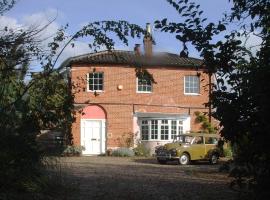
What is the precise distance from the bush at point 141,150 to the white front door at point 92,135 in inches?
98.2

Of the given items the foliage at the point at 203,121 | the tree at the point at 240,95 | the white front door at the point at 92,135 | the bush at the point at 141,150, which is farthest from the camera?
the foliage at the point at 203,121

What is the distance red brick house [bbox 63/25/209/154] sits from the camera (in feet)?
116

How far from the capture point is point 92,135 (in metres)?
35.3

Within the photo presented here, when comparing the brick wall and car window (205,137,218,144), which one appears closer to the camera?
car window (205,137,218,144)

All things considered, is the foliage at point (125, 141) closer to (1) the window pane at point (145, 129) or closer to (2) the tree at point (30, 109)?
(1) the window pane at point (145, 129)

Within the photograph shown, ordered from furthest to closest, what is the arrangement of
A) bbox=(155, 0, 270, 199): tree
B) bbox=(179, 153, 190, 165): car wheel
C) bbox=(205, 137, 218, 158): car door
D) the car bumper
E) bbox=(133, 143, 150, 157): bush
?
bbox=(133, 143, 150, 157): bush, bbox=(205, 137, 218, 158): car door, bbox=(179, 153, 190, 165): car wheel, the car bumper, bbox=(155, 0, 270, 199): tree

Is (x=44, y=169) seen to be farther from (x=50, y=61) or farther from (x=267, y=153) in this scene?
(x=267, y=153)

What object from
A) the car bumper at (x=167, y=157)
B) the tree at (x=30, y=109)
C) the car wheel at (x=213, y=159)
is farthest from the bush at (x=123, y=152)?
the tree at (x=30, y=109)

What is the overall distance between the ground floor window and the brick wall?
0.79 metres

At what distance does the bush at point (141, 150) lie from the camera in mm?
34906

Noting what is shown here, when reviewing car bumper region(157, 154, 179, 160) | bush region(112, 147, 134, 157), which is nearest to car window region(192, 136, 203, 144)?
car bumper region(157, 154, 179, 160)

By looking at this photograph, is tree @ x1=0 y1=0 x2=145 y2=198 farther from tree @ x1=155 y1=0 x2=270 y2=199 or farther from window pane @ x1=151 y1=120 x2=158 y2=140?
window pane @ x1=151 y1=120 x2=158 y2=140

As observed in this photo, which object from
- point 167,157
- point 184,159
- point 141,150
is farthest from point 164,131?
point 167,157

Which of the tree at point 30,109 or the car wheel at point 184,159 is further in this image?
the car wheel at point 184,159
